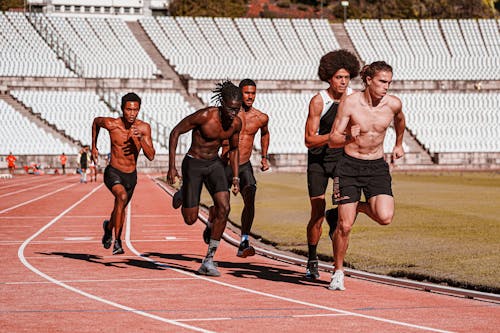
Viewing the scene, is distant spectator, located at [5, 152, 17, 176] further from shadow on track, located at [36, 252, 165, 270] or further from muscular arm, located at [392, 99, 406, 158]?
muscular arm, located at [392, 99, 406, 158]

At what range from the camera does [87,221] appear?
21.7m

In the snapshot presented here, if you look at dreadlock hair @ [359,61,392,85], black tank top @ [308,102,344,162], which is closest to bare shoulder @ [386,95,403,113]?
dreadlock hair @ [359,61,392,85]

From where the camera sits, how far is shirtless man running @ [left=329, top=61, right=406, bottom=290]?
10.3m

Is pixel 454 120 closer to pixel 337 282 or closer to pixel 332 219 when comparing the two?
pixel 332 219

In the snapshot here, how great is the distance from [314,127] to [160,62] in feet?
195

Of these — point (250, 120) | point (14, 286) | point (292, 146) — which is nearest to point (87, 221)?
point (250, 120)

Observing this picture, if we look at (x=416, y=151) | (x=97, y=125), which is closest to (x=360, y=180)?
(x=97, y=125)

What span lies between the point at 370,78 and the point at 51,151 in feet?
159

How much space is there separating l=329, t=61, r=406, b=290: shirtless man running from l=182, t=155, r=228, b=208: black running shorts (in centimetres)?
210

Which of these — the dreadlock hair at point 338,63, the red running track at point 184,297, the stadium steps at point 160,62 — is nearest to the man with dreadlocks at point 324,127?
the dreadlock hair at point 338,63

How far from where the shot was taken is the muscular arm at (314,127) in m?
10.8

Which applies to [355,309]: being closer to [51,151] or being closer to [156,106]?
[51,151]

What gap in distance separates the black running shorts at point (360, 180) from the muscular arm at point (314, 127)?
0.47 m

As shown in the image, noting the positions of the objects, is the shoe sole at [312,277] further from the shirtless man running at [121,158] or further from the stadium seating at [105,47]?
the stadium seating at [105,47]
